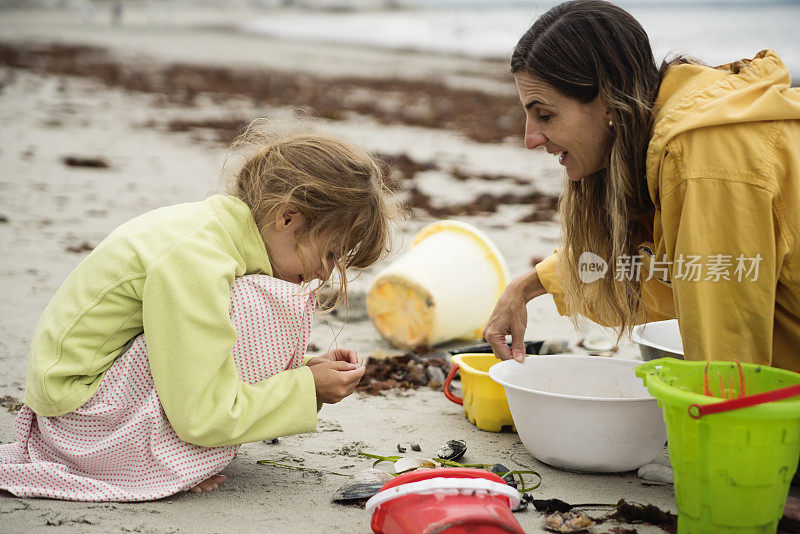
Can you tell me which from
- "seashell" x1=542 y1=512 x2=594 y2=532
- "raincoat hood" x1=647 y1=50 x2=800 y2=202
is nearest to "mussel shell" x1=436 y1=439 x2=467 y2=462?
"seashell" x1=542 y1=512 x2=594 y2=532

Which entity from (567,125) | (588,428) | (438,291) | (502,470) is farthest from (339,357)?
(438,291)

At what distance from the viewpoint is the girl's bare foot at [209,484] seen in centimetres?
228

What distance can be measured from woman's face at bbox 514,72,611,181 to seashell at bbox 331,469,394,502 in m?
1.10

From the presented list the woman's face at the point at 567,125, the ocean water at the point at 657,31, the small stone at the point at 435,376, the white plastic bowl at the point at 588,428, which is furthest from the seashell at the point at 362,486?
the ocean water at the point at 657,31

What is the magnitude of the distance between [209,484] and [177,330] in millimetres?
532

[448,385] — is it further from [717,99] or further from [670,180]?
Result: [717,99]

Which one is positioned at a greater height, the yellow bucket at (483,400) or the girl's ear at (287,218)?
the girl's ear at (287,218)

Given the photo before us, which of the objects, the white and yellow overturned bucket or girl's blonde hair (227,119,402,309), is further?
the white and yellow overturned bucket

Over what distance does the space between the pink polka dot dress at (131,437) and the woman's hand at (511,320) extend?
→ 0.81 m

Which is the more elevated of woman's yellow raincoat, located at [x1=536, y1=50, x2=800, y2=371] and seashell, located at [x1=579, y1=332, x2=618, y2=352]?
woman's yellow raincoat, located at [x1=536, y1=50, x2=800, y2=371]

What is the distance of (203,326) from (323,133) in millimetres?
758

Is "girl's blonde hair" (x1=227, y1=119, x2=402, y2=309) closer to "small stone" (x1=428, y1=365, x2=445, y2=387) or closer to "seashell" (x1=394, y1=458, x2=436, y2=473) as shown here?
"seashell" (x1=394, y1=458, x2=436, y2=473)

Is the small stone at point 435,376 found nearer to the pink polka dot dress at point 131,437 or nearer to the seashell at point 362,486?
the seashell at point 362,486

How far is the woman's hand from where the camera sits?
278 cm
